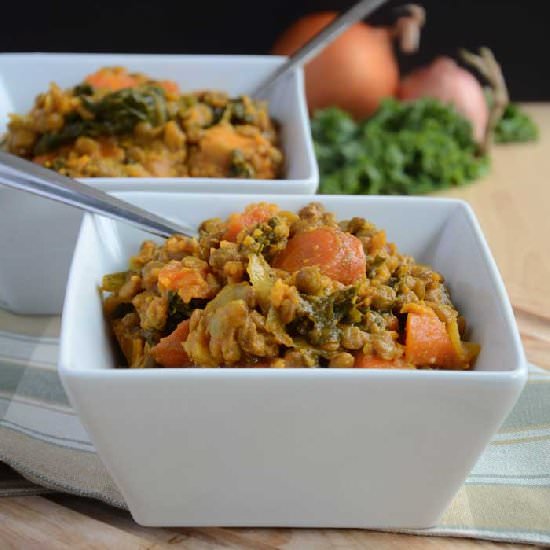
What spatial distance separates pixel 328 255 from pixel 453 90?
239 centimetres

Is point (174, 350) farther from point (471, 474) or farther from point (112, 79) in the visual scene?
point (112, 79)

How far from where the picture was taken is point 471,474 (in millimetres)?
1929

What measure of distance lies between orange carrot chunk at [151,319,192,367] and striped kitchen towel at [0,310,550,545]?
0.34 meters

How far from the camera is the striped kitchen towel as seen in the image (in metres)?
1.80

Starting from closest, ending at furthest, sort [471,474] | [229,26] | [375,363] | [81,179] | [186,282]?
[375,363], [186,282], [471,474], [81,179], [229,26]

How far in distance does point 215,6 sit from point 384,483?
10.4 feet

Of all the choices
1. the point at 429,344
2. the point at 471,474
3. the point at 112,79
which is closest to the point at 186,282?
the point at 429,344

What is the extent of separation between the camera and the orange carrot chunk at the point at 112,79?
2.87m

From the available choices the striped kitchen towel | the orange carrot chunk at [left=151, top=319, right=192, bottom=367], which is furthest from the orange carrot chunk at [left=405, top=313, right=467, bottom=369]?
the orange carrot chunk at [left=151, top=319, right=192, bottom=367]

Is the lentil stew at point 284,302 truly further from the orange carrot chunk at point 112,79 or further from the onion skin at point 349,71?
the onion skin at point 349,71

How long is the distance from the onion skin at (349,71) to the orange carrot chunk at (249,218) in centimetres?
212

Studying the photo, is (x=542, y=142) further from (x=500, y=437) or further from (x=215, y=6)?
(x=500, y=437)

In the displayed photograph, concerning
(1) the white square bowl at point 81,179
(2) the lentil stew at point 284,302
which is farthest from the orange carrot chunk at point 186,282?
(1) the white square bowl at point 81,179

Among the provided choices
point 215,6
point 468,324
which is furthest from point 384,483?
point 215,6
